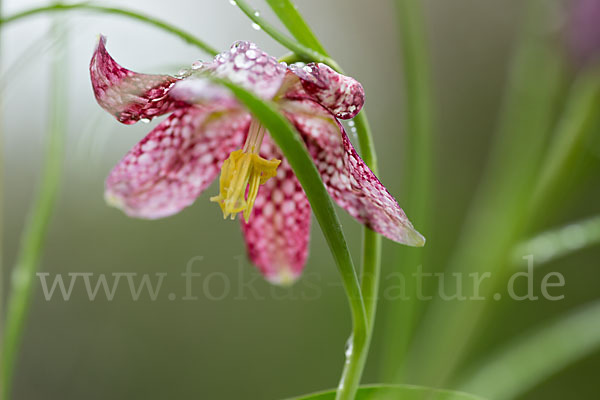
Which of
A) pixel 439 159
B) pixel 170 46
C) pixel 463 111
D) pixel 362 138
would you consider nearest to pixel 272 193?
pixel 362 138

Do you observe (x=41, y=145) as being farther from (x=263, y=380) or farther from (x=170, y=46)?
(x=263, y=380)

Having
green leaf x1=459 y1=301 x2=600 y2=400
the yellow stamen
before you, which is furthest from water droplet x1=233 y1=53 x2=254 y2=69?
green leaf x1=459 y1=301 x2=600 y2=400

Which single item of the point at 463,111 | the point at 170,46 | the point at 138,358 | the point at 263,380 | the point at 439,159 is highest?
the point at 170,46

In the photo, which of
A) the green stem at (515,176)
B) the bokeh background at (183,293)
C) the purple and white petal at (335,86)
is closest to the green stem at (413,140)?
the green stem at (515,176)

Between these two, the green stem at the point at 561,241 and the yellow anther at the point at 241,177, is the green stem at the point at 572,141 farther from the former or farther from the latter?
the yellow anther at the point at 241,177

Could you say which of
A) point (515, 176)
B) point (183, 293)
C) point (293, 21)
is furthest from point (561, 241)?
point (183, 293)

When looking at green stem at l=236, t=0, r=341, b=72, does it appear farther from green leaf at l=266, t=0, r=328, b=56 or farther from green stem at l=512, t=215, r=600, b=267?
green stem at l=512, t=215, r=600, b=267

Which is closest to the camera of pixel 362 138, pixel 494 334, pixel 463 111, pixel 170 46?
pixel 362 138
